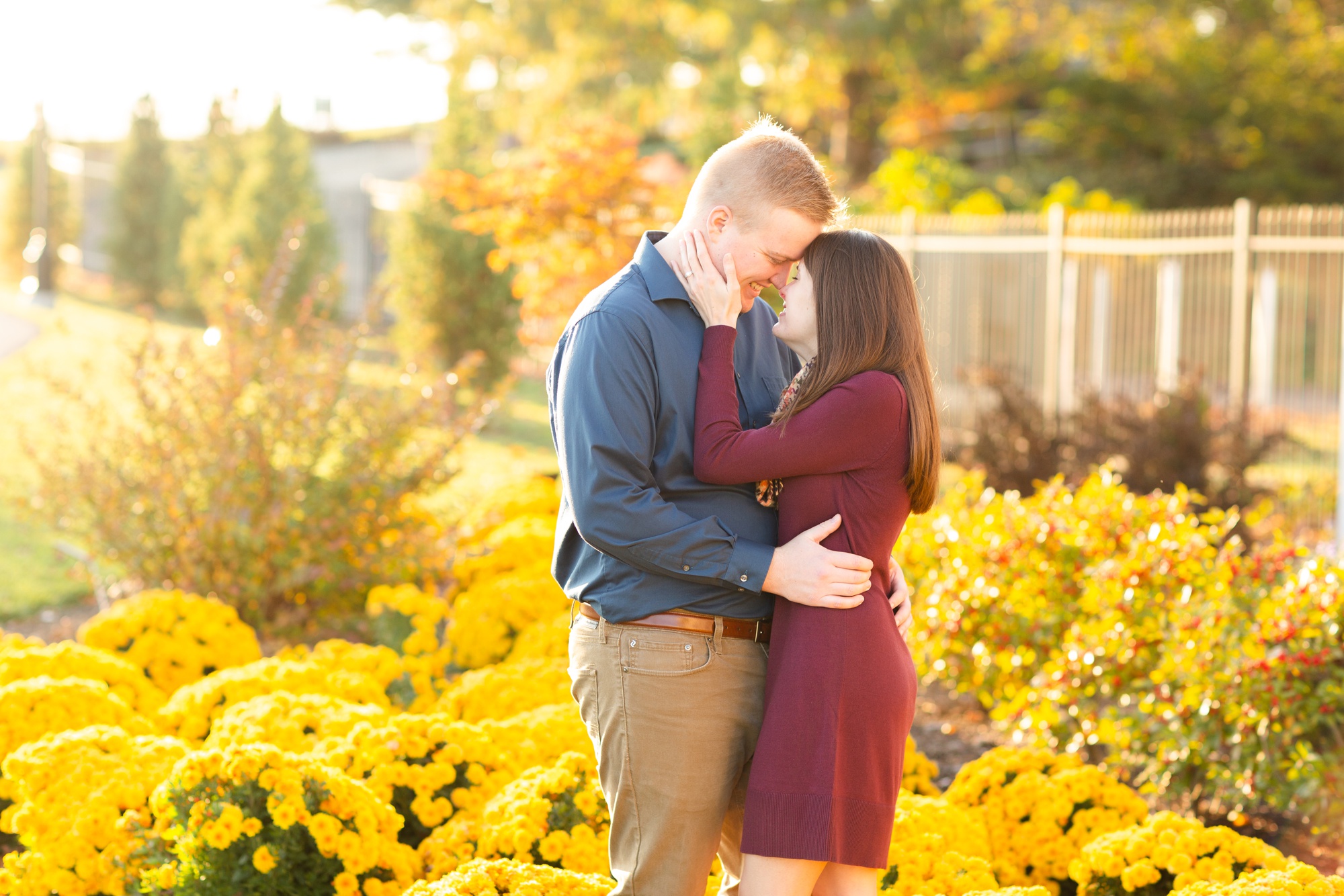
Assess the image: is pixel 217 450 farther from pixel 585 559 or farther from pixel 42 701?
pixel 585 559

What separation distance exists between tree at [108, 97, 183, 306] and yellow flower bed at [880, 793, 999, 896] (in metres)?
21.3

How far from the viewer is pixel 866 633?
95.9 inches

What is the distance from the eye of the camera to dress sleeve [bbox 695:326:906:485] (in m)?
2.37

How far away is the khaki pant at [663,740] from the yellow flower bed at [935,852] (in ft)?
2.23

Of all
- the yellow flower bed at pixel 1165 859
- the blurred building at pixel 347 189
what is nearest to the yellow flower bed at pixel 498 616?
the yellow flower bed at pixel 1165 859

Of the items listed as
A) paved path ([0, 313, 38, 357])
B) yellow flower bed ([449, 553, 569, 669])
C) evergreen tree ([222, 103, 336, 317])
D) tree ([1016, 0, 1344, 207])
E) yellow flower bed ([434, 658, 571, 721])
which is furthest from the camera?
tree ([1016, 0, 1344, 207])

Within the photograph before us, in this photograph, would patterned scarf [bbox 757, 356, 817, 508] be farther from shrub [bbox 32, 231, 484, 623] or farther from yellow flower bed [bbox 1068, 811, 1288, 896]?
shrub [bbox 32, 231, 484, 623]

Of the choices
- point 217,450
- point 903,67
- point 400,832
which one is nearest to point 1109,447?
point 217,450

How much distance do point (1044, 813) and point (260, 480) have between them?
148 inches

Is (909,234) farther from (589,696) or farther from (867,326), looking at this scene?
(589,696)

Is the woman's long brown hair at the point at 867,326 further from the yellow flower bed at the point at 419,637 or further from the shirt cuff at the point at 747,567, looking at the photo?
the yellow flower bed at the point at 419,637

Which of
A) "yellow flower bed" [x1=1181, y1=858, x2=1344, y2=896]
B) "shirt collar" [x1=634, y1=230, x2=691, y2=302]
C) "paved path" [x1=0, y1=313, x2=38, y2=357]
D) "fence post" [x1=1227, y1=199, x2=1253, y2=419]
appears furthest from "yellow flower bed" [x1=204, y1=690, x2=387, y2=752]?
"paved path" [x1=0, y1=313, x2=38, y2=357]

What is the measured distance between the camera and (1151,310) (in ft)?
35.9

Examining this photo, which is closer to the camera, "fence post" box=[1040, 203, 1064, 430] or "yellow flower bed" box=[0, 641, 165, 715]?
"yellow flower bed" box=[0, 641, 165, 715]
